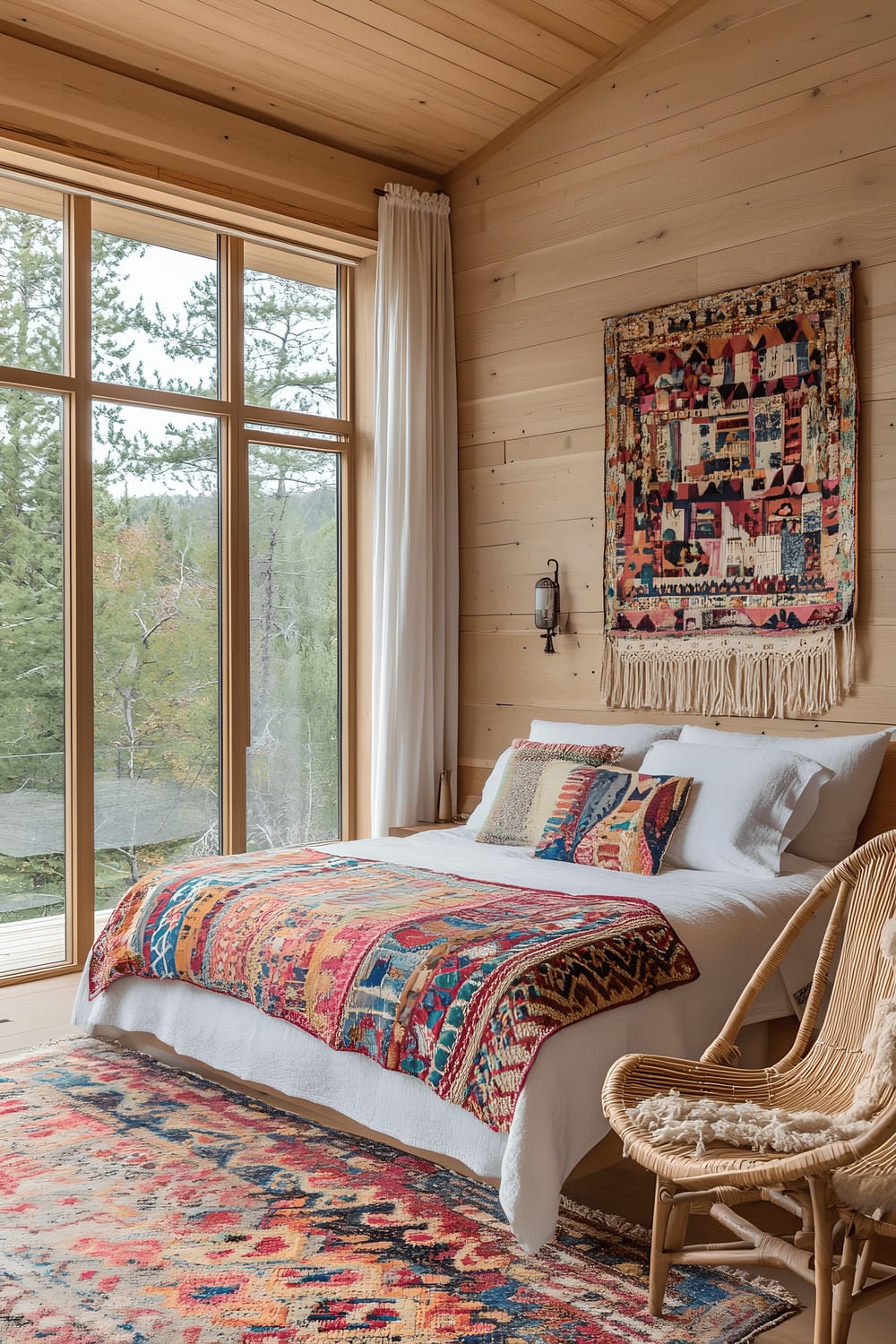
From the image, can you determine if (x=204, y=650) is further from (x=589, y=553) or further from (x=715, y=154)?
(x=715, y=154)

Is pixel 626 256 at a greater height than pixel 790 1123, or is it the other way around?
pixel 626 256

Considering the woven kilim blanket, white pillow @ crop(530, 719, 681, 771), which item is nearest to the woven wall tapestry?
white pillow @ crop(530, 719, 681, 771)

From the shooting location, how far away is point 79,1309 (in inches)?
83.5

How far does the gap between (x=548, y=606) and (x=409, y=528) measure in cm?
69

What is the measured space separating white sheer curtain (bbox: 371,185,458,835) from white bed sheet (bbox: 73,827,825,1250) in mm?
→ 1088

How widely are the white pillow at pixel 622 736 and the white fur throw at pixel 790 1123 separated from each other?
1811mm

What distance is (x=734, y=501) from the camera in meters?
4.06

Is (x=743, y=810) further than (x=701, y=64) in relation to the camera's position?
No

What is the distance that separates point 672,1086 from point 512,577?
2896 mm

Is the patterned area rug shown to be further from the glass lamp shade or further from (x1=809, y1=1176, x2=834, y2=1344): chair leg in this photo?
the glass lamp shade

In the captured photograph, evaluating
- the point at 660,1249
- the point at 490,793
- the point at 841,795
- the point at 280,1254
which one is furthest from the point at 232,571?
the point at 660,1249

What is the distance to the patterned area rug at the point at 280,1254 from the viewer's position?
208 centimetres

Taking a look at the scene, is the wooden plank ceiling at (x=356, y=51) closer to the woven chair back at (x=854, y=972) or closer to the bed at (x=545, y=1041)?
the bed at (x=545, y=1041)

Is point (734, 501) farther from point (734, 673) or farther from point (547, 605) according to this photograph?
point (547, 605)
